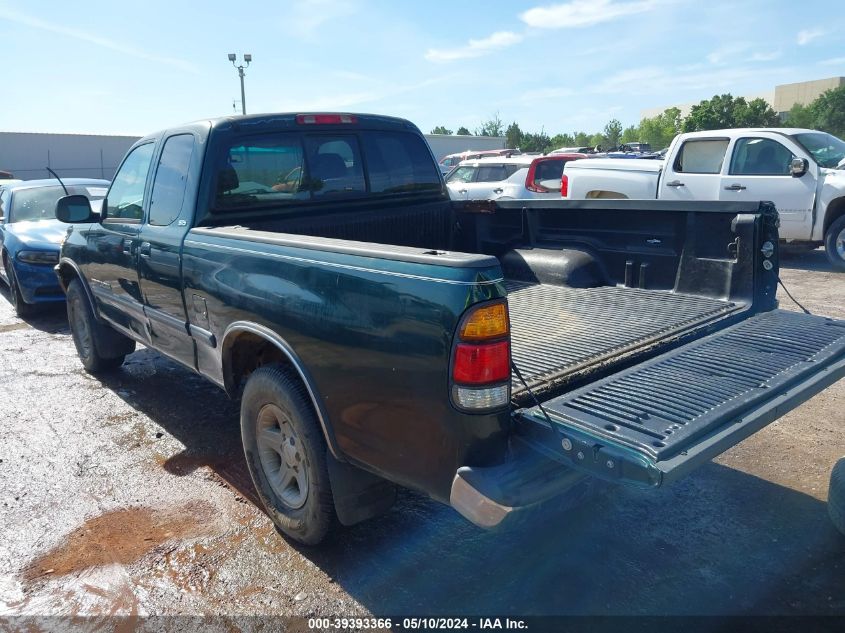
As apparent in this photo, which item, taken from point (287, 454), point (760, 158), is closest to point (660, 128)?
point (760, 158)

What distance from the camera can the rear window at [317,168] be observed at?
3.97 metres

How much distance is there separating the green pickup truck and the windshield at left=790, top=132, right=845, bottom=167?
7.75 meters

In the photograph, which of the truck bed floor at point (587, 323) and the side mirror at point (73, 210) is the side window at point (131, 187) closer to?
the side mirror at point (73, 210)

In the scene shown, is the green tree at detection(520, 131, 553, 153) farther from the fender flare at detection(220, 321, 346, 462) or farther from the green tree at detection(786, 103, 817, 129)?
the fender flare at detection(220, 321, 346, 462)

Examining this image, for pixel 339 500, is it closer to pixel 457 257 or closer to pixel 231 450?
pixel 457 257

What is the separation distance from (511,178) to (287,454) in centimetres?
1214

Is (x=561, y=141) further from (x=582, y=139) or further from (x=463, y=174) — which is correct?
(x=463, y=174)

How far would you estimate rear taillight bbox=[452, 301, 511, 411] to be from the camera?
2.27 m

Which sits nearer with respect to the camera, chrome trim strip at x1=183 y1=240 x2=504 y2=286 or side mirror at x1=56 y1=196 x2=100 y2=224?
chrome trim strip at x1=183 y1=240 x2=504 y2=286

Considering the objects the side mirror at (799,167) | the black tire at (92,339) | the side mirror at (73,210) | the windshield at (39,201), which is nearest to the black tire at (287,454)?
the side mirror at (73,210)

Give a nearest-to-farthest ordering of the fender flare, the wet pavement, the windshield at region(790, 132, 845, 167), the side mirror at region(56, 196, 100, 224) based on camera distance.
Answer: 1. the fender flare
2. the wet pavement
3. the side mirror at region(56, 196, 100, 224)
4. the windshield at region(790, 132, 845, 167)

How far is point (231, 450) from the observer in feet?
15.0

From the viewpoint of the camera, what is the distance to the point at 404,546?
3350mm

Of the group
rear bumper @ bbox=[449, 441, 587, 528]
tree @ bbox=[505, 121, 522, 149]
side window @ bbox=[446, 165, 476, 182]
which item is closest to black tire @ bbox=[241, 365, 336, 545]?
rear bumper @ bbox=[449, 441, 587, 528]
